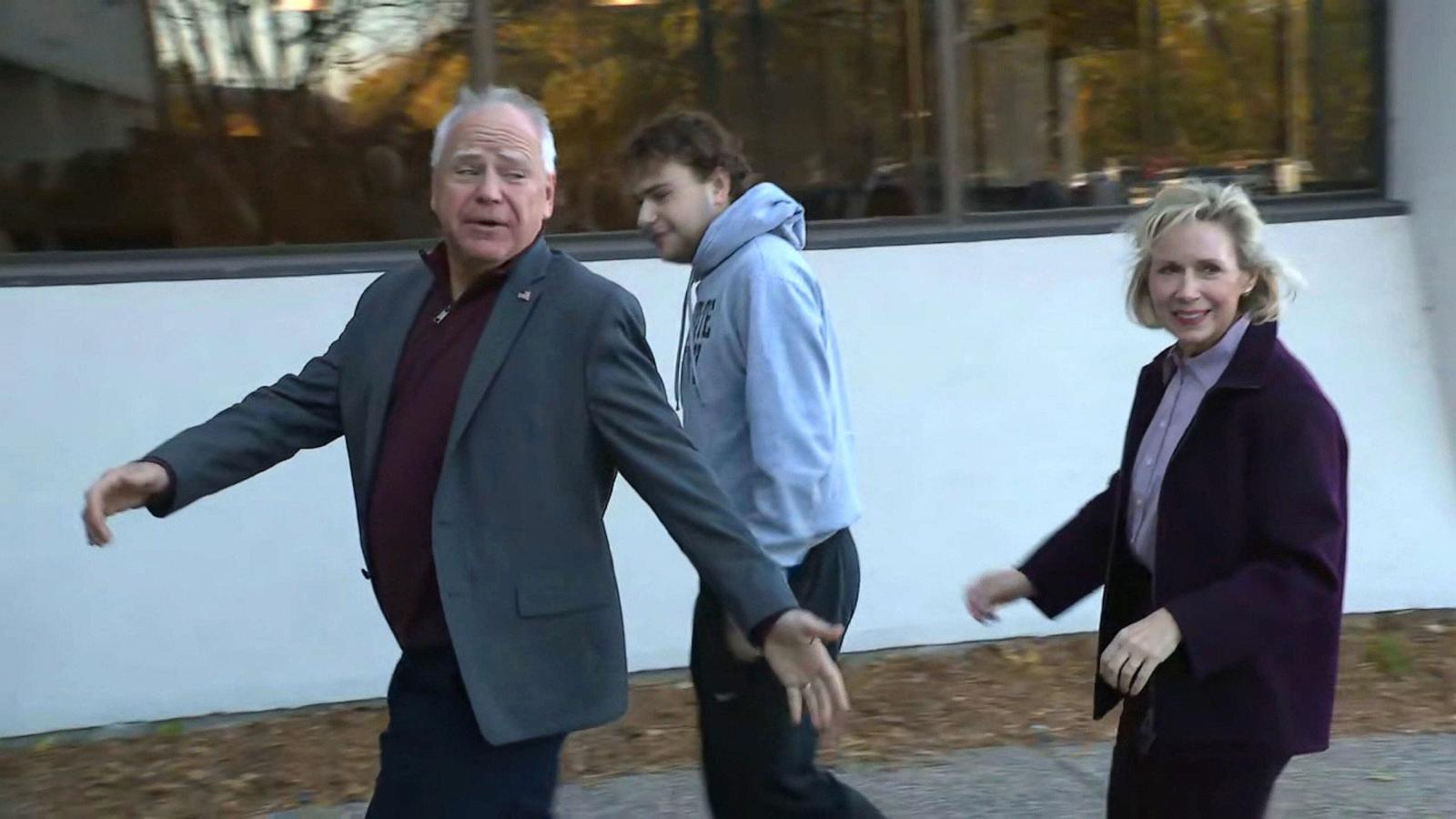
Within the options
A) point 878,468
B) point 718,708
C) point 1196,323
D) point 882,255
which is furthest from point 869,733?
point 1196,323

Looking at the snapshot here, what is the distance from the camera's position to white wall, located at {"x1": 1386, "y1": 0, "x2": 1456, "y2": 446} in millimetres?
6129

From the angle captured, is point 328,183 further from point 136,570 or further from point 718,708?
point 718,708

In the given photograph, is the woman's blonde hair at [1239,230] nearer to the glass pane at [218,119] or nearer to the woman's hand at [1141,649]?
the woman's hand at [1141,649]

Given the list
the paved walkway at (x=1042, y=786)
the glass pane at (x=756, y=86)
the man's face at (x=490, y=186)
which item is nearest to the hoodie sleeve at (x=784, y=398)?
the man's face at (x=490, y=186)

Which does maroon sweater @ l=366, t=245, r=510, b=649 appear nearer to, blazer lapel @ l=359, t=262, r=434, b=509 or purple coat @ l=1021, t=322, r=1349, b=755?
blazer lapel @ l=359, t=262, r=434, b=509

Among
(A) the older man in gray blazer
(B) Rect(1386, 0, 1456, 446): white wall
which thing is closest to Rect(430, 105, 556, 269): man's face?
(A) the older man in gray blazer

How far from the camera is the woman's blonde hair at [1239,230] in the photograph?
2951 millimetres

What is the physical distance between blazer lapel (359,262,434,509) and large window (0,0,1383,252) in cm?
291

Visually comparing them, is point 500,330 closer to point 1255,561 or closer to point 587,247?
point 1255,561

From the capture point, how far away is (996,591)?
3.23m

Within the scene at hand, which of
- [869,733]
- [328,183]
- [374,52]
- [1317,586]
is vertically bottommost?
[869,733]

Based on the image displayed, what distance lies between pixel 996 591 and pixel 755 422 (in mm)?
588

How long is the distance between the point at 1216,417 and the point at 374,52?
377 cm

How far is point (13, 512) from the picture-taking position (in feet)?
17.6
